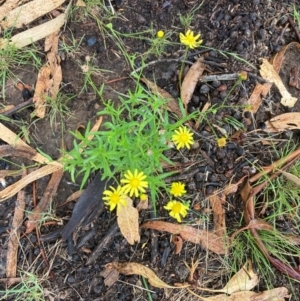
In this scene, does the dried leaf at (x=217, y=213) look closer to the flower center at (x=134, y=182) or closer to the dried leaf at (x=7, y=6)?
the flower center at (x=134, y=182)

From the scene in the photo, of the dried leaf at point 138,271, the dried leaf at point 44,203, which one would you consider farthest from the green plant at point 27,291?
the dried leaf at point 138,271

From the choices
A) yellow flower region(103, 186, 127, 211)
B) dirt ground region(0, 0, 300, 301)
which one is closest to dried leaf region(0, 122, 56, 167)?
dirt ground region(0, 0, 300, 301)

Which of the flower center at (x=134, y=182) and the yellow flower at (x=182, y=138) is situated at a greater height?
the yellow flower at (x=182, y=138)

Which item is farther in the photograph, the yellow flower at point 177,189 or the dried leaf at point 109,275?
the dried leaf at point 109,275

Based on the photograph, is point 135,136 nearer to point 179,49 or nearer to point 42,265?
point 179,49

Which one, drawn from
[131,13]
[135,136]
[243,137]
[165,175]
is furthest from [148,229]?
[131,13]

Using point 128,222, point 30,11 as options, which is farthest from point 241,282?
point 30,11
